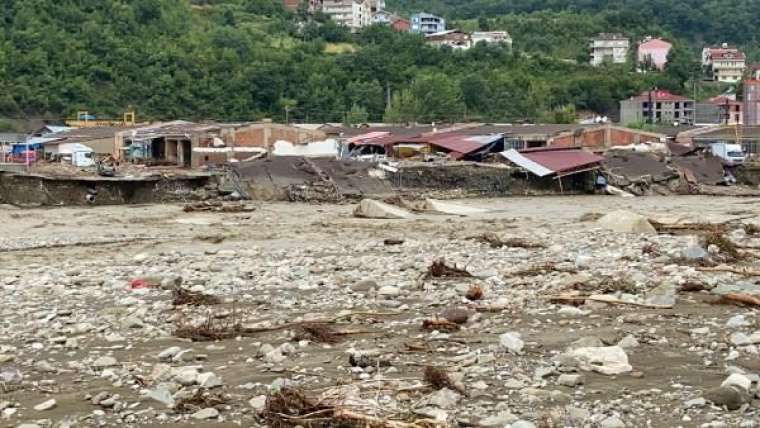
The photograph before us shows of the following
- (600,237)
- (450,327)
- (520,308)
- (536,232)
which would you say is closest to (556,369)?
(450,327)

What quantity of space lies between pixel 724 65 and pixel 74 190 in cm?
10379

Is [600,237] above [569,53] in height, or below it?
below

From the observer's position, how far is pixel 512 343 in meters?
7.55

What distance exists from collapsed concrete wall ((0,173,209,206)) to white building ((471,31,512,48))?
78459 millimetres

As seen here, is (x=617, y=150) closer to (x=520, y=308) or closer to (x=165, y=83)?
(x=520, y=308)

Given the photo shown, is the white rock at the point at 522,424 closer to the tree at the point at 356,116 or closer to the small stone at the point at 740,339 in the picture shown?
the small stone at the point at 740,339

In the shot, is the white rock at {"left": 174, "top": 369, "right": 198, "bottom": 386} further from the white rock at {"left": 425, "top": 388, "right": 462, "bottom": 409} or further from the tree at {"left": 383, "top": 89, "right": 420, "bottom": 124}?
the tree at {"left": 383, "top": 89, "right": 420, "bottom": 124}

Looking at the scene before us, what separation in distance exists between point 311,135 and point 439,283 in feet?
125

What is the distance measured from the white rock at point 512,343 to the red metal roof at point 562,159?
28264 mm

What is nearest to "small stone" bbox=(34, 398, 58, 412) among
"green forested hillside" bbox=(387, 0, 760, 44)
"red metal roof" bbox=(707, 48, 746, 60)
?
"red metal roof" bbox=(707, 48, 746, 60)

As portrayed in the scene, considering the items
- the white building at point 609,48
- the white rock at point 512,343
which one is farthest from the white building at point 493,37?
the white rock at point 512,343

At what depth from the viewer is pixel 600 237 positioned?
16453mm

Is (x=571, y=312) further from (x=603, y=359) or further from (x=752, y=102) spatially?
(x=752, y=102)

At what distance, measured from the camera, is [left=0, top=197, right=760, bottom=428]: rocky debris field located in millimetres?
6094
